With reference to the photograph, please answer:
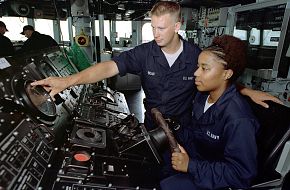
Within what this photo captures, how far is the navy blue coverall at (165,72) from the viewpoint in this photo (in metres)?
2.00

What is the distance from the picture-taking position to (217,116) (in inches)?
51.8

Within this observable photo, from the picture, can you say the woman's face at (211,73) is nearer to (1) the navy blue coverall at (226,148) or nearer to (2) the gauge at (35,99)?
(1) the navy blue coverall at (226,148)

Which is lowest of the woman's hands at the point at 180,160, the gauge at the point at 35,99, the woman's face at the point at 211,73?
the woman's hands at the point at 180,160

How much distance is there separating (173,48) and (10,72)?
121 centimetres

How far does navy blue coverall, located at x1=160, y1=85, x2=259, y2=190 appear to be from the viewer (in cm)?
114

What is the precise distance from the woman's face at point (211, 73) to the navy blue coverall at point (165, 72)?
65 centimetres

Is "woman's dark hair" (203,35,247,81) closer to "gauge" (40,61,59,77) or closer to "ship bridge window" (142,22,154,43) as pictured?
"gauge" (40,61,59,77)

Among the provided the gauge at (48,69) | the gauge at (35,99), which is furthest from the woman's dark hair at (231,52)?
the gauge at (48,69)

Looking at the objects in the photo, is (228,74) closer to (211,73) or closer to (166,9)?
(211,73)

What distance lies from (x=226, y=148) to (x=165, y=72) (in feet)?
3.17

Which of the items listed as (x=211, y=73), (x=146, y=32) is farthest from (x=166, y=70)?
(x=146, y=32)

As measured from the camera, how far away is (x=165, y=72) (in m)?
2.01

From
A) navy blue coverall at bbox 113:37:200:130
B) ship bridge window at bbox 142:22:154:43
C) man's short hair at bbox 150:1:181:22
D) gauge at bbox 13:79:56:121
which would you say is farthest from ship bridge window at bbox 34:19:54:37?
gauge at bbox 13:79:56:121

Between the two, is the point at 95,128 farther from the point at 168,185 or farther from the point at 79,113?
the point at 168,185
